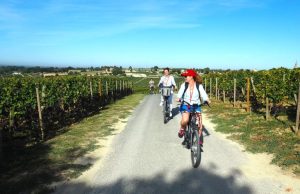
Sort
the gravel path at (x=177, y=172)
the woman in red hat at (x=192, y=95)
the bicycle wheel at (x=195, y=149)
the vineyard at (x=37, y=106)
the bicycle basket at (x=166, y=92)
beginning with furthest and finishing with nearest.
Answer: the bicycle basket at (x=166, y=92), the vineyard at (x=37, y=106), the woman in red hat at (x=192, y=95), the bicycle wheel at (x=195, y=149), the gravel path at (x=177, y=172)

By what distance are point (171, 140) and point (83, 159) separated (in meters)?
2.86

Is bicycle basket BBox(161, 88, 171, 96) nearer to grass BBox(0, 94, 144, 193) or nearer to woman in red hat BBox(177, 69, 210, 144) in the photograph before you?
grass BBox(0, 94, 144, 193)

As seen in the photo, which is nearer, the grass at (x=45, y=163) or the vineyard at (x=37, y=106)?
the grass at (x=45, y=163)

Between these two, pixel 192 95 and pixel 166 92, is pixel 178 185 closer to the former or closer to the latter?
pixel 192 95

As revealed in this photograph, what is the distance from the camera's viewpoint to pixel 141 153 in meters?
7.90

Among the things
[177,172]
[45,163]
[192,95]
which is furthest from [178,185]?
[45,163]

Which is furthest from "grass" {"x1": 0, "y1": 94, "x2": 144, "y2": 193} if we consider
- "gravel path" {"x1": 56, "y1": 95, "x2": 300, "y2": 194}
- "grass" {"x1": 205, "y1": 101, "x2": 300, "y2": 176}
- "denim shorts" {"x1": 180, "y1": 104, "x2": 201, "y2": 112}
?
"grass" {"x1": 205, "y1": 101, "x2": 300, "y2": 176}

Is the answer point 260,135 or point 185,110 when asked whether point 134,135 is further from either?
point 260,135

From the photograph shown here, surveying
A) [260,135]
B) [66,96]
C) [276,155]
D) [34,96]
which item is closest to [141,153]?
[276,155]

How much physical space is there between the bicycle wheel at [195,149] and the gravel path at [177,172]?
0.46 ft

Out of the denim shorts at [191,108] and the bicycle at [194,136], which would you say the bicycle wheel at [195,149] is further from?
the denim shorts at [191,108]

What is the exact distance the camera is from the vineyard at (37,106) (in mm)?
10719

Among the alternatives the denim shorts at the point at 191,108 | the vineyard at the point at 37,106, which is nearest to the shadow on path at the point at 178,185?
the denim shorts at the point at 191,108

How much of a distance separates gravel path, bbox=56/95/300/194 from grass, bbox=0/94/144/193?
1.46 ft
